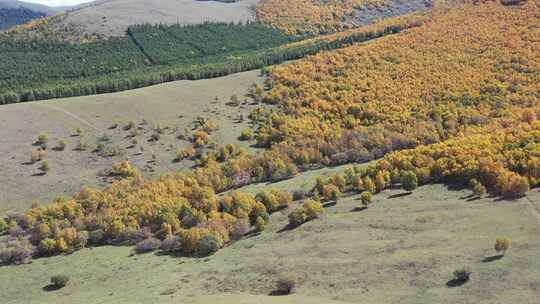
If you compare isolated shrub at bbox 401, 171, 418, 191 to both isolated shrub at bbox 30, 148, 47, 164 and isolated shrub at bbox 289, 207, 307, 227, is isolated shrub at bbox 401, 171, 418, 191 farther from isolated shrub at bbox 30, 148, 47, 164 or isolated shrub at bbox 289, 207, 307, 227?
Answer: isolated shrub at bbox 30, 148, 47, 164

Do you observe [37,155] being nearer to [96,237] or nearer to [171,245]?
[96,237]

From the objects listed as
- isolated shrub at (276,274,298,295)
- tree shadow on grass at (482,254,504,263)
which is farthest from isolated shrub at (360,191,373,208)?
isolated shrub at (276,274,298,295)

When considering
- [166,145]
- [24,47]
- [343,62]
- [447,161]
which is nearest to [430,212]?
[447,161]

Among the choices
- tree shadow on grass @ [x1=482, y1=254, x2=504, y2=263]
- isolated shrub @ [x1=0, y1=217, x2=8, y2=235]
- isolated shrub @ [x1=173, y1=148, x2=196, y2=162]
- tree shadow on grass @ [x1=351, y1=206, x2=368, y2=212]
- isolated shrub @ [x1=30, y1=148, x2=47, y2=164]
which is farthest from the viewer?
isolated shrub @ [x1=173, y1=148, x2=196, y2=162]

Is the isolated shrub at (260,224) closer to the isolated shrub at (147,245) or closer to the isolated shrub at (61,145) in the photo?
the isolated shrub at (147,245)

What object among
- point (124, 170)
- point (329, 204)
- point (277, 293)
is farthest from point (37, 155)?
point (277, 293)

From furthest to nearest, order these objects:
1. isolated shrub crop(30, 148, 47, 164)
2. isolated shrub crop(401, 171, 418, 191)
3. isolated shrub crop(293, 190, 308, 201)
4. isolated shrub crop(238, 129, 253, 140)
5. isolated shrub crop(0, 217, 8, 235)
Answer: isolated shrub crop(238, 129, 253, 140), isolated shrub crop(30, 148, 47, 164), isolated shrub crop(293, 190, 308, 201), isolated shrub crop(0, 217, 8, 235), isolated shrub crop(401, 171, 418, 191)
